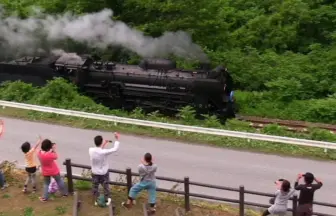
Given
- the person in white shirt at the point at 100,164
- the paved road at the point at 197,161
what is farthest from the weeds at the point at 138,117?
the person in white shirt at the point at 100,164

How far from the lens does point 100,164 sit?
1063 centimetres

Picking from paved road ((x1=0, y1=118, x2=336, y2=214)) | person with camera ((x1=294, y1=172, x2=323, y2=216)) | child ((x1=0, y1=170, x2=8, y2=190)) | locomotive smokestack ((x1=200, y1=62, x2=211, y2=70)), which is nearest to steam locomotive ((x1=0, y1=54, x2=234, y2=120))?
locomotive smokestack ((x1=200, y1=62, x2=211, y2=70))

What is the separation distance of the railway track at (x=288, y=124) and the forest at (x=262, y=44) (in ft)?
2.78

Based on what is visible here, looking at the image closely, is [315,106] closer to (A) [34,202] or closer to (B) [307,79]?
(B) [307,79]

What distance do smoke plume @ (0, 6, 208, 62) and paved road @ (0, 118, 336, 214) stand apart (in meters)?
7.71

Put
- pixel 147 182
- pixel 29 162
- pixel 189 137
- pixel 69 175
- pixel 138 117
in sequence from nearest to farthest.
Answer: pixel 147 182 → pixel 29 162 → pixel 69 175 → pixel 189 137 → pixel 138 117

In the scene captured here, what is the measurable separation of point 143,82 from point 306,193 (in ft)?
37.9

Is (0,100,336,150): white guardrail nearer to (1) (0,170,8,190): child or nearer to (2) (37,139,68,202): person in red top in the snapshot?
(1) (0,170,8,190): child

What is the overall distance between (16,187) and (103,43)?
1341cm

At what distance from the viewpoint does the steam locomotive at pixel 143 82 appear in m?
20.0

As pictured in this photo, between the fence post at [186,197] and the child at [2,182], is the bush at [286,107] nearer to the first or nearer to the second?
the fence post at [186,197]

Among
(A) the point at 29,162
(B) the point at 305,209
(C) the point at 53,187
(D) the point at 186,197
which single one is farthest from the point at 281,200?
(A) the point at 29,162

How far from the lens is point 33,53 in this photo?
25.1 meters

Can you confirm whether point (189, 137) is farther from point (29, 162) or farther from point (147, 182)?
point (29, 162)
